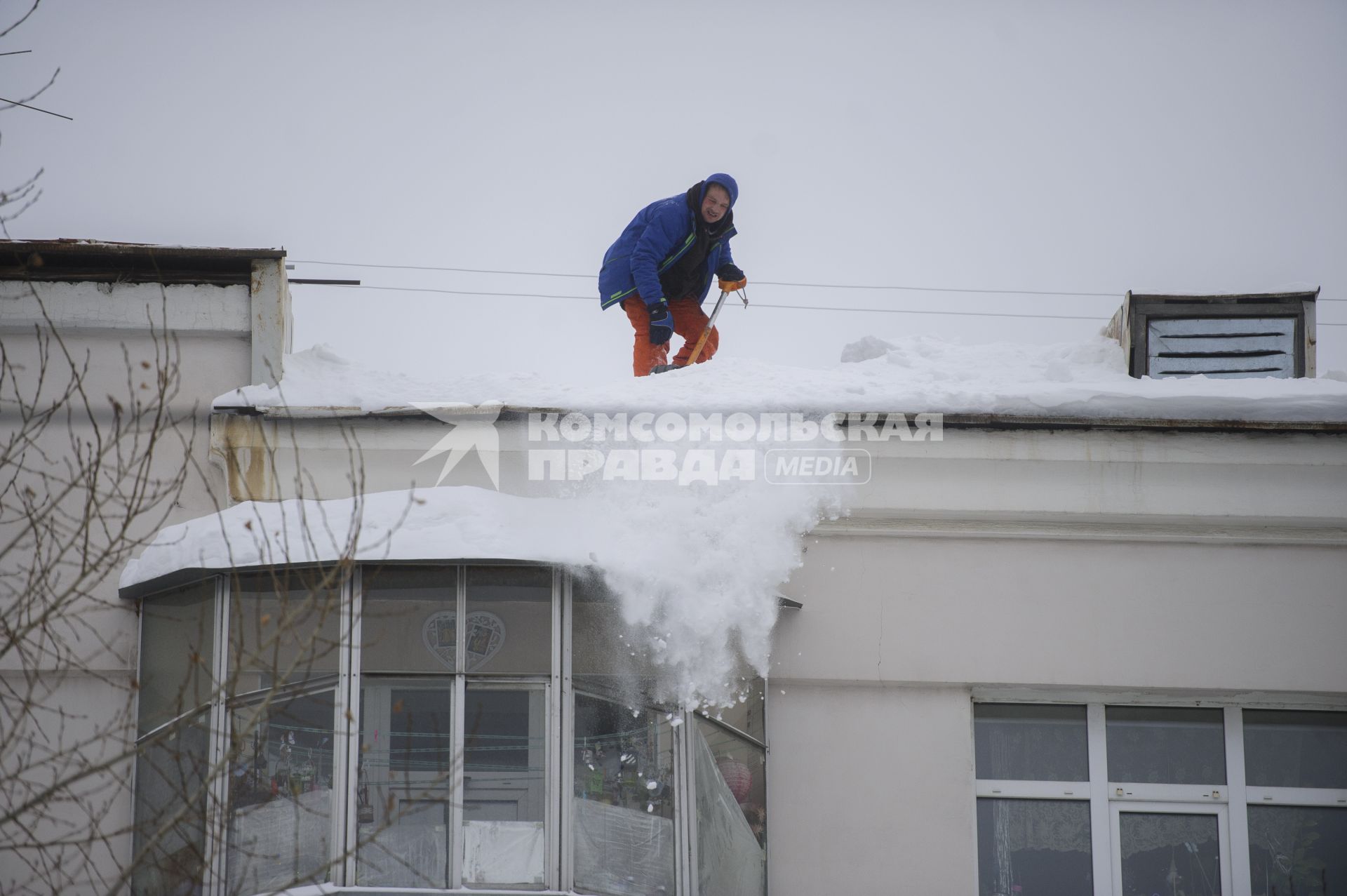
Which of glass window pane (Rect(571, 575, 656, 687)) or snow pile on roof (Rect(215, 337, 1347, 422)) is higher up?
snow pile on roof (Rect(215, 337, 1347, 422))

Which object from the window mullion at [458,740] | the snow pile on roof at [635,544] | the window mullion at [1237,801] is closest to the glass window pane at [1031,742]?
the window mullion at [1237,801]

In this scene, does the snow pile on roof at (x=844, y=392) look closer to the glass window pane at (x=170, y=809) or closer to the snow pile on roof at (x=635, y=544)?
the snow pile on roof at (x=635, y=544)

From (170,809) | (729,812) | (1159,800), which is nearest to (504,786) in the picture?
(729,812)

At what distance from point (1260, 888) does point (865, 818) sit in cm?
228

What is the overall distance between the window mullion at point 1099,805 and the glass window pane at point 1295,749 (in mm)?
827

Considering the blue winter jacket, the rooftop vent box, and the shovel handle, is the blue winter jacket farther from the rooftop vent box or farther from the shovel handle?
the rooftop vent box

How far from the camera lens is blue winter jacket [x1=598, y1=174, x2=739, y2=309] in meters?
9.11

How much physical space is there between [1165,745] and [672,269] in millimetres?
4931

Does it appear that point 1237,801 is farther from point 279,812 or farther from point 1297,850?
point 279,812

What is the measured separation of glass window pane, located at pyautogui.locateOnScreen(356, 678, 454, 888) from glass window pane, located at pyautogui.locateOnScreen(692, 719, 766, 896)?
1.29 m

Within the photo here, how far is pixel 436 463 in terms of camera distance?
7070 mm

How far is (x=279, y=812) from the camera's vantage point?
5723mm

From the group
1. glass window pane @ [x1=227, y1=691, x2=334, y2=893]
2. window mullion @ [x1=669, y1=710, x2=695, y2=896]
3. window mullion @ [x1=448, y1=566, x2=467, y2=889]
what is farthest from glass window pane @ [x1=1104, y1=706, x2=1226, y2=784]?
glass window pane @ [x1=227, y1=691, x2=334, y2=893]

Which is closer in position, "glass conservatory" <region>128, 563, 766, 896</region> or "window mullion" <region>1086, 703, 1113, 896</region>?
"glass conservatory" <region>128, 563, 766, 896</region>
